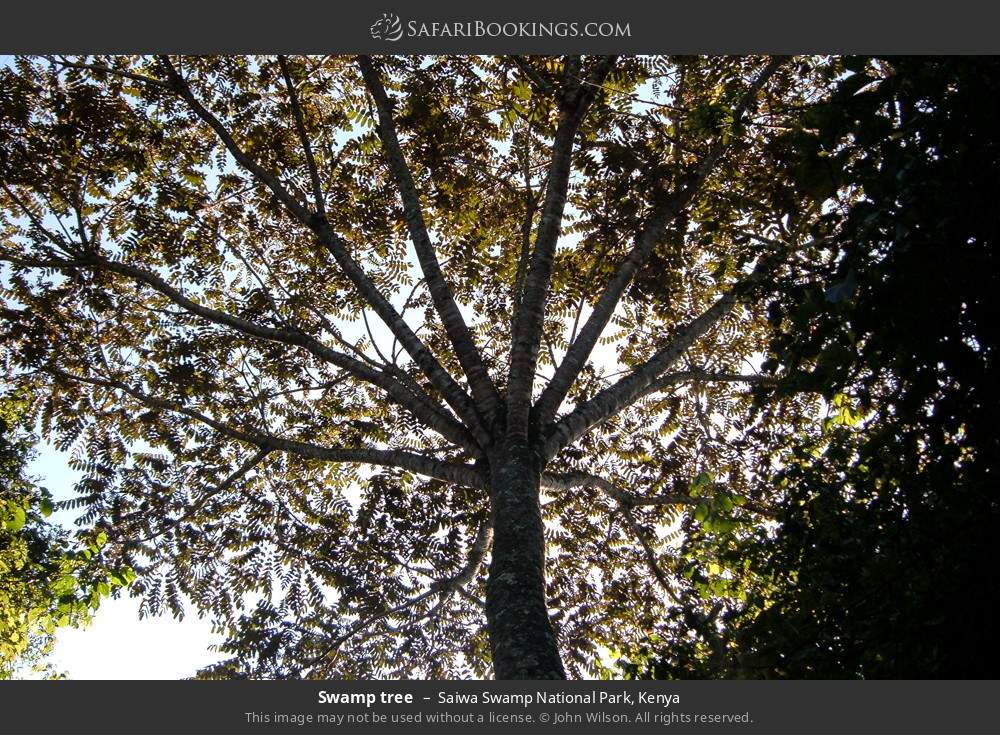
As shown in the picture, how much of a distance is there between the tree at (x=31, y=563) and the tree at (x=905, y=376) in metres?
5.73

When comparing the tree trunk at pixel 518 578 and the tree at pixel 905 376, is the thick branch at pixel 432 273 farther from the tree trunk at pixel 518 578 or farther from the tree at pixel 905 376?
the tree at pixel 905 376

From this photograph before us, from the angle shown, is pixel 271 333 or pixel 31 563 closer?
pixel 271 333

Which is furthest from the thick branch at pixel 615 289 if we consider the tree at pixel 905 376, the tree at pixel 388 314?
the tree at pixel 905 376

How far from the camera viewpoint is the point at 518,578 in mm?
4496

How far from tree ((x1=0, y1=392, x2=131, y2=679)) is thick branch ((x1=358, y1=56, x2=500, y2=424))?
3761 mm

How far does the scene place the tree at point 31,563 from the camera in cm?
619

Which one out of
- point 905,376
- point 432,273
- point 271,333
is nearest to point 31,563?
point 271,333

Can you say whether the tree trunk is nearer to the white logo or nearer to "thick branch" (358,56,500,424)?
"thick branch" (358,56,500,424)

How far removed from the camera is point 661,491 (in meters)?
8.53

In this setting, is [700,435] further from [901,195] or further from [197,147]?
[197,147]

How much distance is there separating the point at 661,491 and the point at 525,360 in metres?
3.55

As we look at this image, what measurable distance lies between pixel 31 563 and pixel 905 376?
421 inches

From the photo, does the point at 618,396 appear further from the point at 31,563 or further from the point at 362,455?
the point at 31,563

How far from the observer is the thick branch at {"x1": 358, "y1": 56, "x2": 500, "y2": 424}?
609cm
